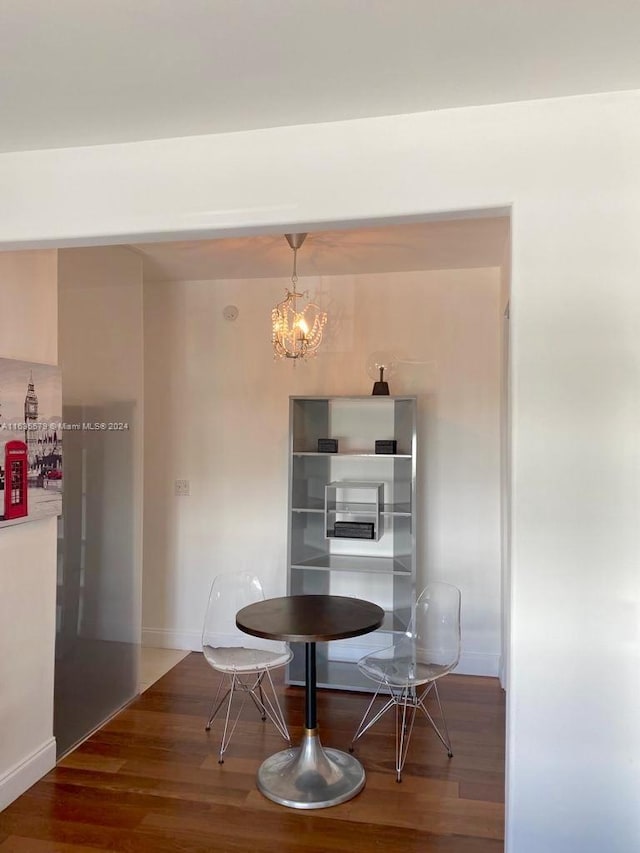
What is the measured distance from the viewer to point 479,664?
4215 millimetres

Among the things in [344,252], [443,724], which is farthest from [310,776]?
[344,252]

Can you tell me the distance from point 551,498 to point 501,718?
7.72 ft

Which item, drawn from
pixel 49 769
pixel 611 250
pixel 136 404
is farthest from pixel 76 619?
pixel 611 250

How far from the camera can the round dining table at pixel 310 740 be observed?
275cm

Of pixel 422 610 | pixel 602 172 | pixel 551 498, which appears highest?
pixel 602 172

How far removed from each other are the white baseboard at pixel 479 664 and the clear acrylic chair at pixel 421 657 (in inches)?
26.8

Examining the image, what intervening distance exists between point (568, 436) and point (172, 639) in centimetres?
381

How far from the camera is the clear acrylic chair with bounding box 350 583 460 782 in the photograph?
122 inches

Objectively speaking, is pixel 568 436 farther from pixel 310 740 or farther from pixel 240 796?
pixel 240 796

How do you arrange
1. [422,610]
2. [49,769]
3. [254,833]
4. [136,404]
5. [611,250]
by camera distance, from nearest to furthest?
[611,250] < [254,833] < [49,769] < [422,610] < [136,404]

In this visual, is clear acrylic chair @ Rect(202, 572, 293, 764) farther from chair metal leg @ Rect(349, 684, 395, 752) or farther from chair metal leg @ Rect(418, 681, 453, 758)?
chair metal leg @ Rect(418, 681, 453, 758)

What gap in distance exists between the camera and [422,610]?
3.41 metres

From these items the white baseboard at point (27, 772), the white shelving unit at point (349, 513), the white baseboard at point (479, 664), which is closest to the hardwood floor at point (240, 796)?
the white baseboard at point (27, 772)

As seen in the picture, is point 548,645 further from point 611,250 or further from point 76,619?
point 76,619
